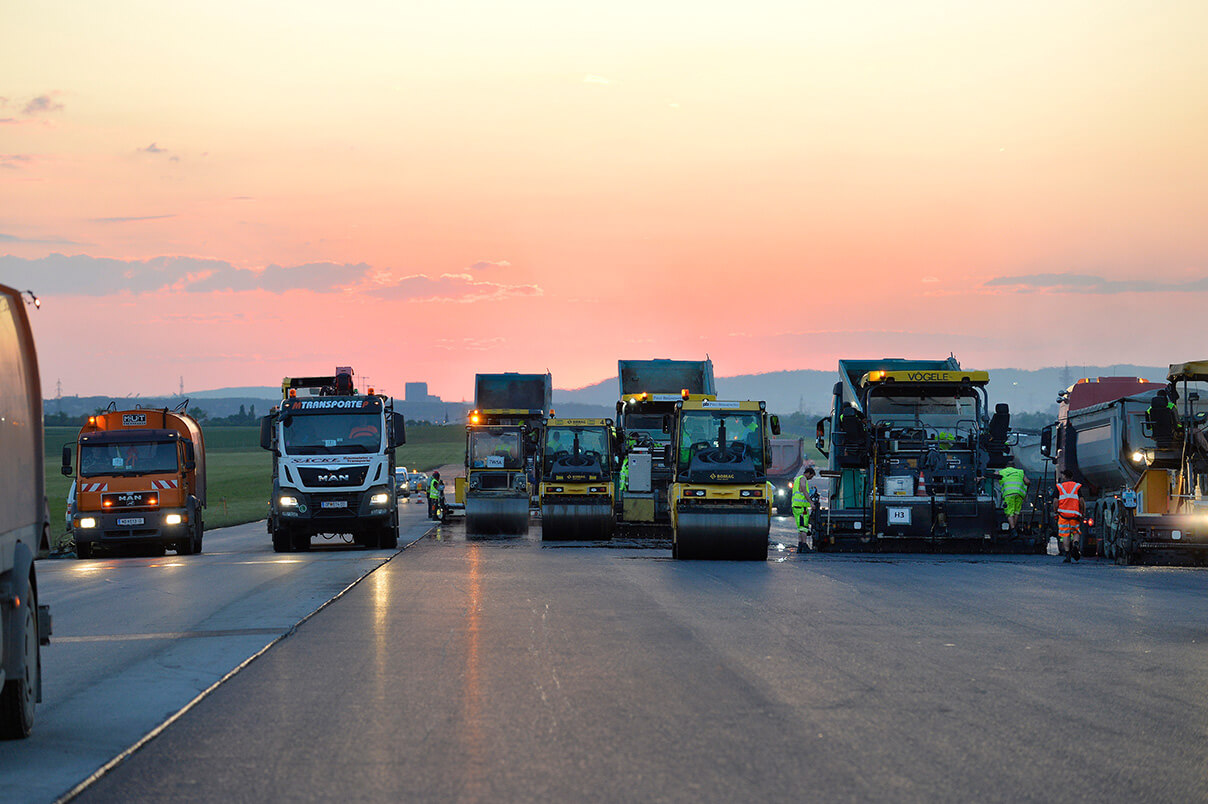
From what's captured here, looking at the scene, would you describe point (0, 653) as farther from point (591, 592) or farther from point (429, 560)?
point (429, 560)

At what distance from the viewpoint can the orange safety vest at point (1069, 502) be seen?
84.0ft

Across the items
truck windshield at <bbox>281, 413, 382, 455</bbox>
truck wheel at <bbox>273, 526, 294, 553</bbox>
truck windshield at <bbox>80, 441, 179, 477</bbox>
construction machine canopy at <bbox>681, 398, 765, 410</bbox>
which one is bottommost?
truck wheel at <bbox>273, 526, 294, 553</bbox>

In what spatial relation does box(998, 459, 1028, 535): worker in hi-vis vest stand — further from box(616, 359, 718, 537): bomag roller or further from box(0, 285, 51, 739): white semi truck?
box(0, 285, 51, 739): white semi truck

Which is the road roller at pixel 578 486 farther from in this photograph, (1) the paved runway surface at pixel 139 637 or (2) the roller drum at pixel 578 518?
(1) the paved runway surface at pixel 139 637

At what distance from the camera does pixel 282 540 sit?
93.8ft

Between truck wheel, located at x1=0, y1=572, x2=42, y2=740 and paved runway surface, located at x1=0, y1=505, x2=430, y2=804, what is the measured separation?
108mm

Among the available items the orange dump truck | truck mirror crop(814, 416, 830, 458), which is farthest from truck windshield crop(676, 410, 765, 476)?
the orange dump truck

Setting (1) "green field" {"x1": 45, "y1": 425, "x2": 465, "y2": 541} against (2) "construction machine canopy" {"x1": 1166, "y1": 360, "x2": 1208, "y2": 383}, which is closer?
(2) "construction machine canopy" {"x1": 1166, "y1": 360, "x2": 1208, "y2": 383}

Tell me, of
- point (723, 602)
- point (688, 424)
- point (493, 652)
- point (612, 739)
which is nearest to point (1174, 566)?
point (688, 424)

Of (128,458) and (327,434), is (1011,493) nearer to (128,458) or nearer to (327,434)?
(327,434)

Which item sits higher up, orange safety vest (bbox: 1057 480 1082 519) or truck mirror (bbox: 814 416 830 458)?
truck mirror (bbox: 814 416 830 458)

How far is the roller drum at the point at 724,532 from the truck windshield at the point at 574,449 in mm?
7883

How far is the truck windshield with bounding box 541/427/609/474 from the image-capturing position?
32531 millimetres

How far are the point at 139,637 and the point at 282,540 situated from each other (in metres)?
15.1
